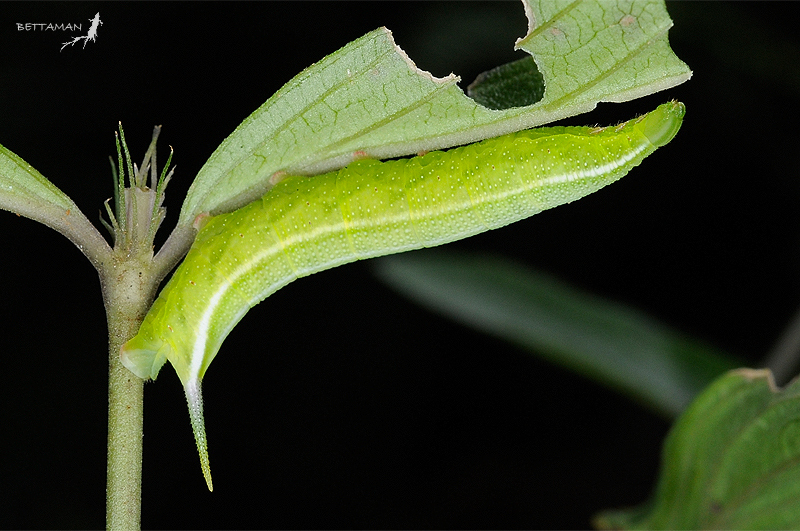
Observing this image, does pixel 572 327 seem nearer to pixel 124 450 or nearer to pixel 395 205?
pixel 395 205

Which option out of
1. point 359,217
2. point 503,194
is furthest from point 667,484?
point 359,217

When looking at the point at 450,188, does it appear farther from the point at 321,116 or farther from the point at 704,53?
the point at 704,53

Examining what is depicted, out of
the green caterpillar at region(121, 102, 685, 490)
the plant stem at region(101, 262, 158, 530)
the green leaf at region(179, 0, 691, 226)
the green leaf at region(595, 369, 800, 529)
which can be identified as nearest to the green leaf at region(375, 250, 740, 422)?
the green leaf at region(595, 369, 800, 529)

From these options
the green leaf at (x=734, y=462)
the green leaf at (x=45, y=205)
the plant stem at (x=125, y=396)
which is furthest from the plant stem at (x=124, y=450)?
the green leaf at (x=734, y=462)

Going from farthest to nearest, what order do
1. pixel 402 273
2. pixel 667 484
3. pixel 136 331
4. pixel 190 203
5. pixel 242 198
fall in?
pixel 402 273 → pixel 667 484 → pixel 242 198 → pixel 190 203 → pixel 136 331

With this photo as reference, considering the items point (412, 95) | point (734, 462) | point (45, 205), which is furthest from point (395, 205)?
point (734, 462)

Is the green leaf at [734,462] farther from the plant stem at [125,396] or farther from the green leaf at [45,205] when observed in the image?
the green leaf at [45,205]

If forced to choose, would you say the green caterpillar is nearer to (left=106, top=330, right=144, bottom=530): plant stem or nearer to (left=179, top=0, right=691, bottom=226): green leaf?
(left=179, top=0, right=691, bottom=226): green leaf
